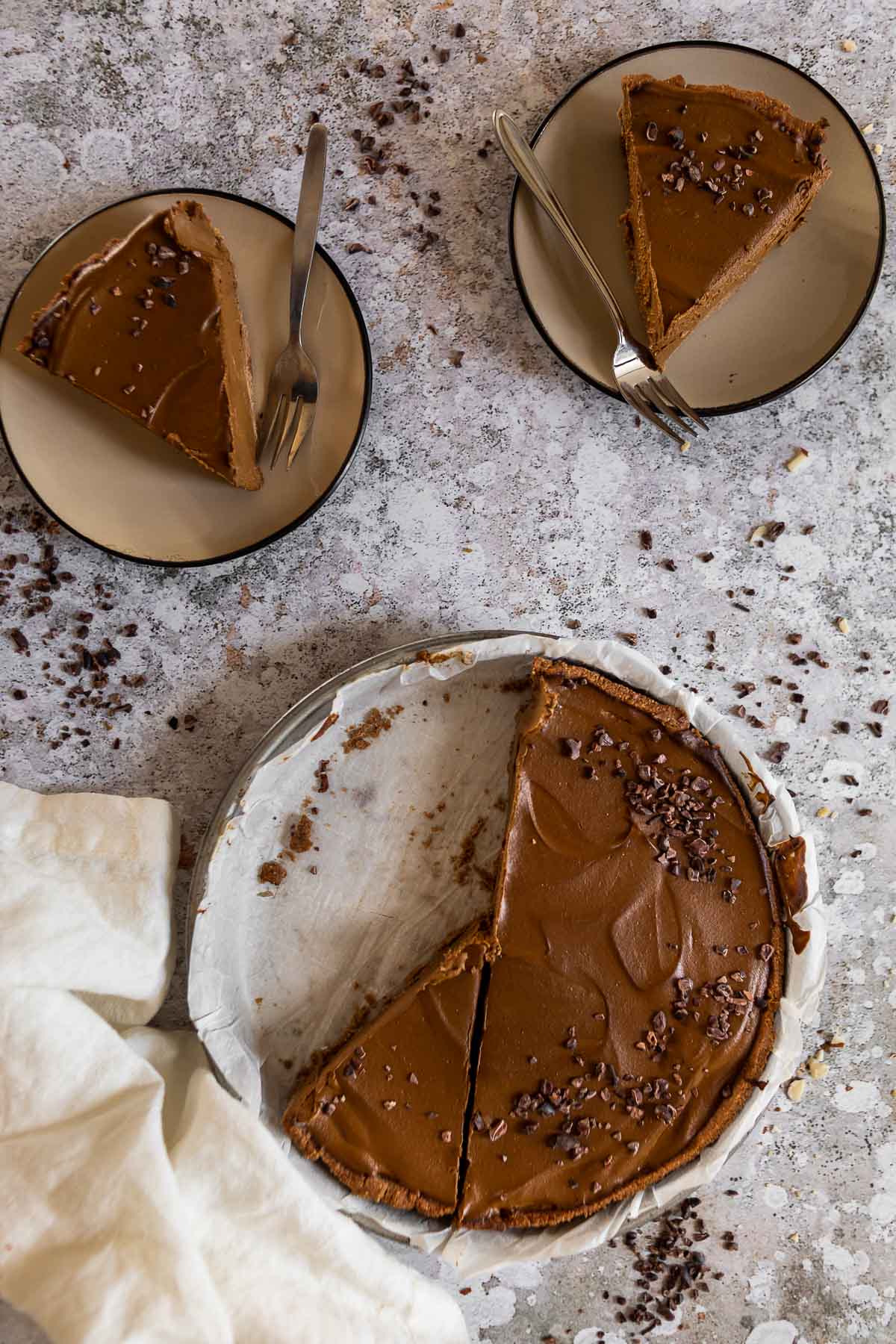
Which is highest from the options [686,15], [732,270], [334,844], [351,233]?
[686,15]

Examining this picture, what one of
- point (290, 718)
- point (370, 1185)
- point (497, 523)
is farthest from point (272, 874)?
point (497, 523)

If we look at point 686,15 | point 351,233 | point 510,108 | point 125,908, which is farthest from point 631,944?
point 686,15

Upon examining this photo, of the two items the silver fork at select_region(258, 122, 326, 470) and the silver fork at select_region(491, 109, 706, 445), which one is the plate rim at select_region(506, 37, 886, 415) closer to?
Answer: the silver fork at select_region(491, 109, 706, 445)

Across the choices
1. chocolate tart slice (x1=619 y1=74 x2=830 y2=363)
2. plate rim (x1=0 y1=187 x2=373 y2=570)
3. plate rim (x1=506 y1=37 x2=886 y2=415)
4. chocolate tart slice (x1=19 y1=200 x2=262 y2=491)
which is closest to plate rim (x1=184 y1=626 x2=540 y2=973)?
plate rim (x1=0 y1=187 x2=373 y2=570)

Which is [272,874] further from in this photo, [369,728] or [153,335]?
[153,335]

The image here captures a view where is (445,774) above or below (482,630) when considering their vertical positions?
below

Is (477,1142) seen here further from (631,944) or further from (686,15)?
(686,15)
